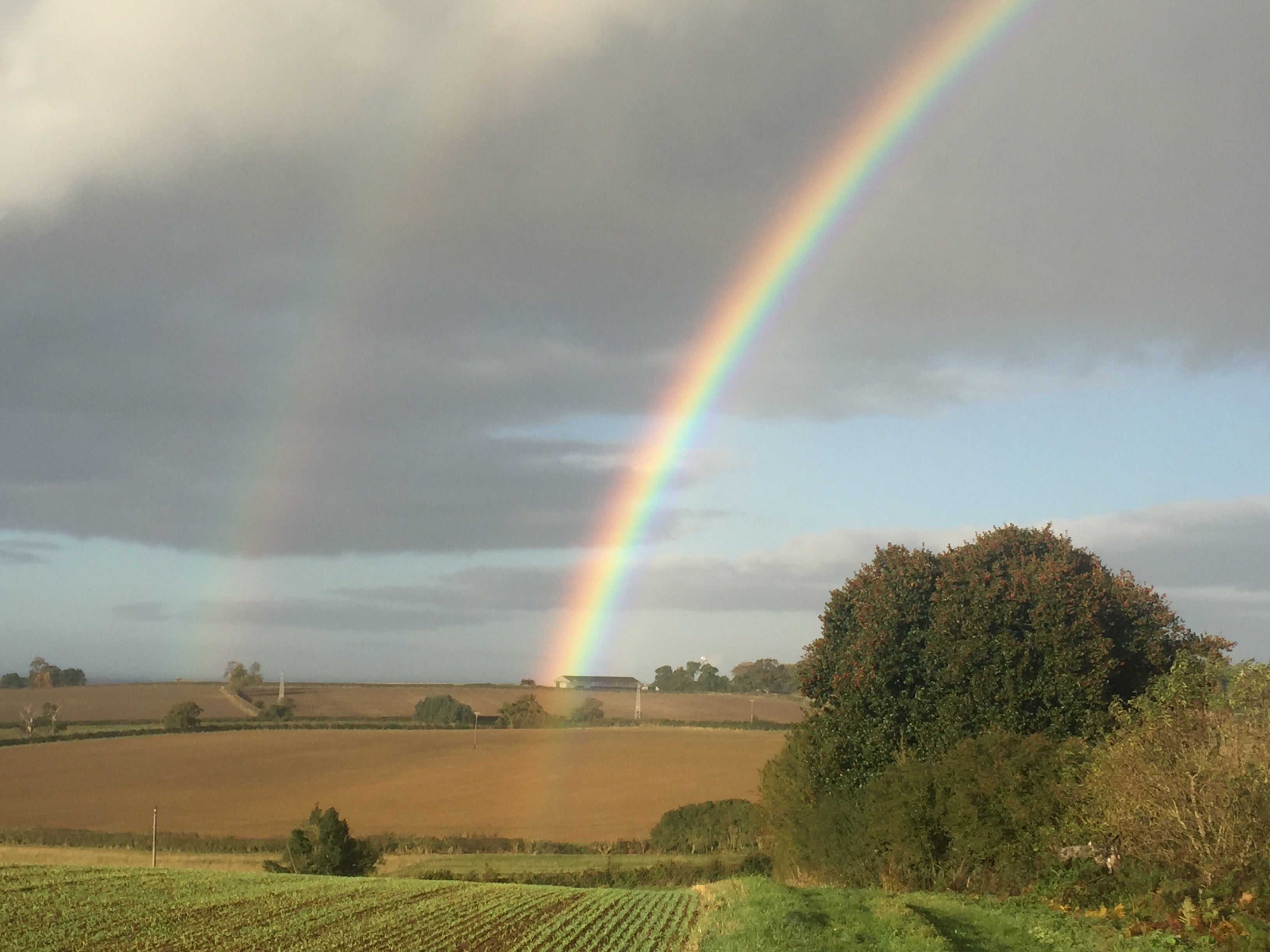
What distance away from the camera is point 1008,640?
101ft

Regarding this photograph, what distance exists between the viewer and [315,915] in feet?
73.5

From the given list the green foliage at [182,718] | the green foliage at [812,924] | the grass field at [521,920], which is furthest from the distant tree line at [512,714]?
the green foliage at [812,924]

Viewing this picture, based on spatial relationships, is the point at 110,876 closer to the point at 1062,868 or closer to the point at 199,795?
the point at 1062,868

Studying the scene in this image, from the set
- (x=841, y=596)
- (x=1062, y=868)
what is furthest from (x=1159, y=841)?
(x=841, y=596)

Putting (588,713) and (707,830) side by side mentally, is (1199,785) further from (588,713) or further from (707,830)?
(588,713)

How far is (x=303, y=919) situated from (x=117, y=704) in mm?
126179

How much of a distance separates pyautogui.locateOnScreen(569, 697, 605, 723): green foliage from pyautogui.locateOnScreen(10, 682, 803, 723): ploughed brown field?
1174 millimetres

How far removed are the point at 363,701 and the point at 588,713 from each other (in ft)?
109

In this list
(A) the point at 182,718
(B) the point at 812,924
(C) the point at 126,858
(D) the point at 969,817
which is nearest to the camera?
(B) the point at 812,924


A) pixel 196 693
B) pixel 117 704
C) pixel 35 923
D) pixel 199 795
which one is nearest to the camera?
pixel 35 923

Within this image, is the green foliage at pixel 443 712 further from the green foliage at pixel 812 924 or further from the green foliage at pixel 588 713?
the green foliage at pixel 812 924

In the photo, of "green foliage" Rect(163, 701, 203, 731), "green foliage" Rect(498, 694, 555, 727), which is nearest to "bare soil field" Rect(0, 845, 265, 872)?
"green foliage" Rect(163, 701, 203, 731)

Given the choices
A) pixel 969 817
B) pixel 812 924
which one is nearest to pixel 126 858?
pixel 969 817

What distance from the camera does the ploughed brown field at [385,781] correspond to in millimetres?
63250
